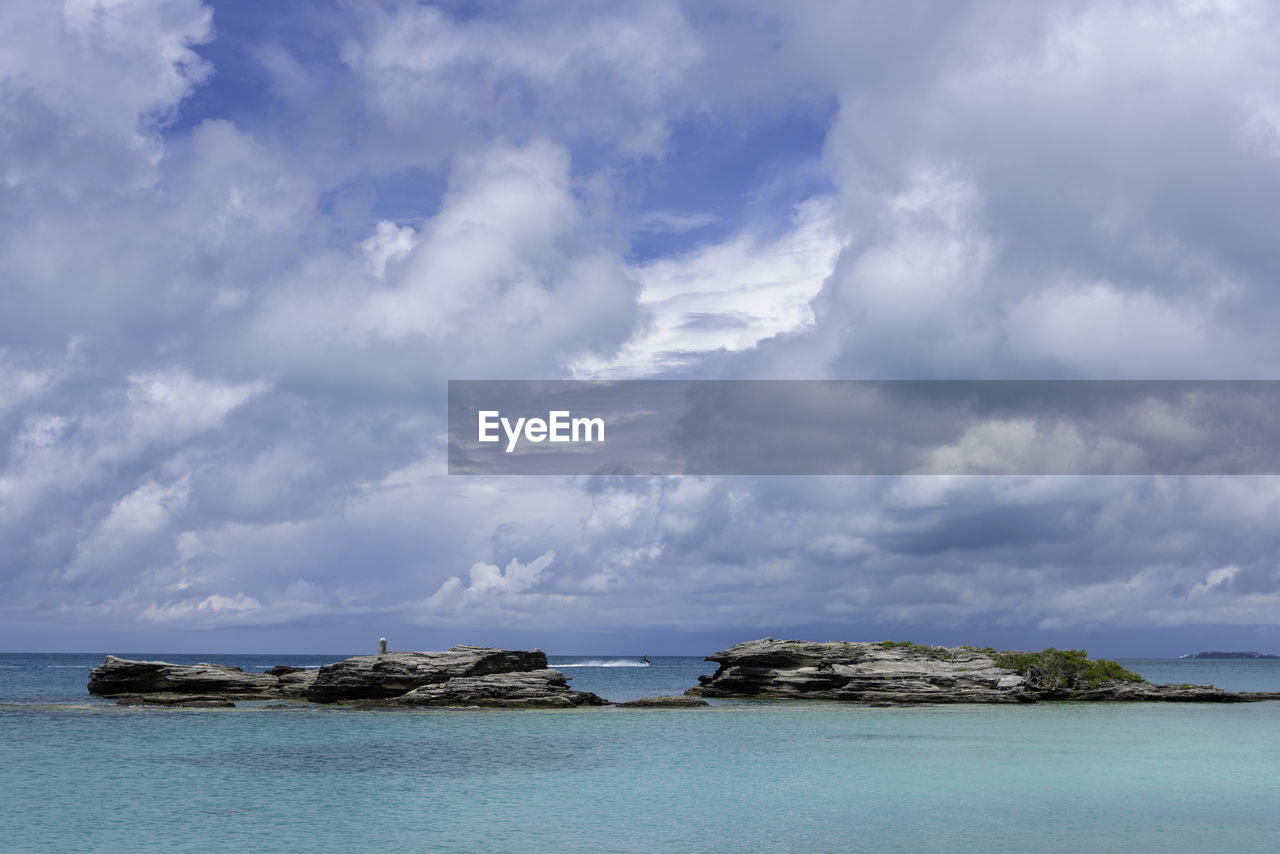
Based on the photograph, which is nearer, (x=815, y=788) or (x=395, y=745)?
(x=815, y=788)

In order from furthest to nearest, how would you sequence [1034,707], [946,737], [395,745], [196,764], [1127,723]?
[1034,707], [1127,723], [946,737], [395,745], [196,764]

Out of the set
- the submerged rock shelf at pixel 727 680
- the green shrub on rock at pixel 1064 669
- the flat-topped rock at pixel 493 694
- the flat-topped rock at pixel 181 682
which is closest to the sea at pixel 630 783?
the flat-topped rock at pixel 493 694

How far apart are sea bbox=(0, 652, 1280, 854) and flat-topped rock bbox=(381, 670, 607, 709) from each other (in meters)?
7.48

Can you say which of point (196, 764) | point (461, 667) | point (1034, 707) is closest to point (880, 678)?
point (1034, 707)

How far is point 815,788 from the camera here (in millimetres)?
34188

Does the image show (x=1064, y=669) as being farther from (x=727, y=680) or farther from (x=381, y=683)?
(x=381, y=683)

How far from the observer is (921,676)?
75.8 meters

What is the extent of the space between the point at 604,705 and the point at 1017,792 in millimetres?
42458

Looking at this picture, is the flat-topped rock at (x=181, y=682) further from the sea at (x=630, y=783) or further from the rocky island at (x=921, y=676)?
the rocky island at (x=921, y=676)

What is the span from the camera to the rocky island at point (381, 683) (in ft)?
224

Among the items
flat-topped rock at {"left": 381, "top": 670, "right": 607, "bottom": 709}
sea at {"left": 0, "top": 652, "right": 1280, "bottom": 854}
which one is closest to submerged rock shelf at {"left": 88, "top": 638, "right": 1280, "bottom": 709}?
flat-topped rock at {"left": 381, "top": 670, "right": 607, "bottom": 709}

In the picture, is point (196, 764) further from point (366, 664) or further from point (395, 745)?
point (366, 664)

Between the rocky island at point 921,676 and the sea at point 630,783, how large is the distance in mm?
13332

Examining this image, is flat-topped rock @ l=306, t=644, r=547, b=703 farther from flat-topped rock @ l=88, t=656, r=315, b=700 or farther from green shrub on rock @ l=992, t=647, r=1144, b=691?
green shrub on rock @ l=992, t=647, r=1144, b=691
